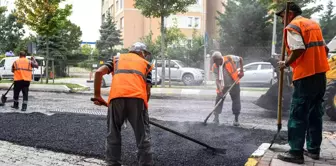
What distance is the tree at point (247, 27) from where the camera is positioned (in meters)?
24.5

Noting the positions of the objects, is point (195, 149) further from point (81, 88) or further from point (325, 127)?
point (81, 88)

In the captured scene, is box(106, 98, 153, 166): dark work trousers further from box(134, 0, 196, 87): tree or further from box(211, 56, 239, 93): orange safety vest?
box(134, 0, 196, 87): tree

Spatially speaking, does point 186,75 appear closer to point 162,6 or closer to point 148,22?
point 162,6

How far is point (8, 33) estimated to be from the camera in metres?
39.1

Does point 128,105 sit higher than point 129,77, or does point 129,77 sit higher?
point 129,77

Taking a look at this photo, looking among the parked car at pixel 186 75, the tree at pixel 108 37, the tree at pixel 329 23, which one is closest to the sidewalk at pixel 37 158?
the parked car at pixel 186 75

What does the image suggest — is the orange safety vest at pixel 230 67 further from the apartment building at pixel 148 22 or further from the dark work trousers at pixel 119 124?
the apartment building at pixel 148 22

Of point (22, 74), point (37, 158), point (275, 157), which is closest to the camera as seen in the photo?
point (275, 157)

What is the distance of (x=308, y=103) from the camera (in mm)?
3816

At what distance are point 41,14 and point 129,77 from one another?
51.6 ft

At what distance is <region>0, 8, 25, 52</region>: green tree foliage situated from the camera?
3862 centimetres

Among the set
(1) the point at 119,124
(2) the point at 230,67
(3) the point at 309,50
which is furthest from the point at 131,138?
(3) the point at 309,50

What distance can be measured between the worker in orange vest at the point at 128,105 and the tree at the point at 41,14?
15.4 m

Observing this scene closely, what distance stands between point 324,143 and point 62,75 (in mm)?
28689
